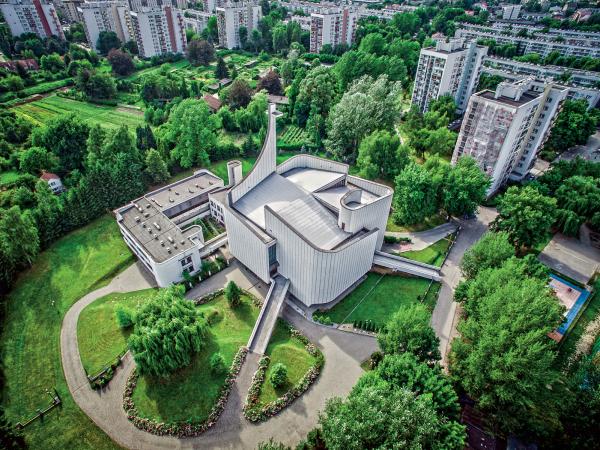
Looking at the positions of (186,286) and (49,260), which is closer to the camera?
(186,286)

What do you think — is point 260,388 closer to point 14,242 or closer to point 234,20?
point 14,242

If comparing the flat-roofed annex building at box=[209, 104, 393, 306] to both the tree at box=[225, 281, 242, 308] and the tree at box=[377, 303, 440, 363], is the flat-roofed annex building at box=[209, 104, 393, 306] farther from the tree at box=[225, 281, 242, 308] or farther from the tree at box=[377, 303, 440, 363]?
the tree at box=[377, 303, 440, 363]

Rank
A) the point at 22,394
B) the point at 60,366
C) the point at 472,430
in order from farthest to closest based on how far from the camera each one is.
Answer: the point at 60,366, the point at 22,394, the point at 472,430

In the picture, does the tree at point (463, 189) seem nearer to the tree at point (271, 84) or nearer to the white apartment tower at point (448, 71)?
the white apartment tower at point (448, 71)

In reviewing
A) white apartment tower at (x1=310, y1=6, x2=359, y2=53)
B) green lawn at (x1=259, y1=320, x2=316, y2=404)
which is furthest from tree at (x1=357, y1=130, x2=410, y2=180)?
white apartment tower at (x1=310, y1=6, x2=359, y2=53)

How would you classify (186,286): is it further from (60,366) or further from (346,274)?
(346,274)

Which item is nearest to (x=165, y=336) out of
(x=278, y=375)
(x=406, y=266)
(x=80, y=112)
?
(x=278, y=375)

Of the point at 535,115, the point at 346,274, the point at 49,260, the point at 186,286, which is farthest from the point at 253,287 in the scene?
the point at 535,115
